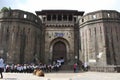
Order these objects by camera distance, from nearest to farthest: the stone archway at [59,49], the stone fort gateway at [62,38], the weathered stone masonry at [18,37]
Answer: the weathered stone masonry at [18,37] < the stone fort gateway at [62,38] < the stone archway at [59,49]

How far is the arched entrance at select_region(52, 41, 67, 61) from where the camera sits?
2750cm

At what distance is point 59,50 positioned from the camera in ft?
91.4

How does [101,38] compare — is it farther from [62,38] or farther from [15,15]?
[15,15]

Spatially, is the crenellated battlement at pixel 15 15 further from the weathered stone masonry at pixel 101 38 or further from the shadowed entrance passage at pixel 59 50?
the weathered stone masonry at pixel 101 38

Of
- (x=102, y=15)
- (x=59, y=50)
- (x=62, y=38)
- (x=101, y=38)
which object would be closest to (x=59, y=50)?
(x=59, y=50)

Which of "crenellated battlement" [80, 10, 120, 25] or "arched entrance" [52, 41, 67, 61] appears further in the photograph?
"arched entrance" [52, 41, 67, 61]

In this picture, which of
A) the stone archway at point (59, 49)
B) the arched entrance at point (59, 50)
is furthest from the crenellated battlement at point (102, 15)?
the arched entrance at point (59, 50)

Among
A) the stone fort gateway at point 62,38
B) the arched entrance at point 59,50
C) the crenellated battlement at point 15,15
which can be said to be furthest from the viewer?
the arched entrance at point 59,50

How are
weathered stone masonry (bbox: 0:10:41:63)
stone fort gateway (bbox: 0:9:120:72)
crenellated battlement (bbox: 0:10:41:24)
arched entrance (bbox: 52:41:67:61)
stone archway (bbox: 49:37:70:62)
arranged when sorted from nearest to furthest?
weathered stone masonry (bbox: 0:10:41:63), stone fort gateway (bbox: 0:9:120:72), crenellated battlement (bbox: 0:10:41:24), stone archway (bbox: 49:37:70:62), arched entrance (bbox: 52:41:67:61)

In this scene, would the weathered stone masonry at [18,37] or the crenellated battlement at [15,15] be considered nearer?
the weathered stone masonry at [18,37]

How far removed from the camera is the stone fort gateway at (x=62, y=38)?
2273 cm

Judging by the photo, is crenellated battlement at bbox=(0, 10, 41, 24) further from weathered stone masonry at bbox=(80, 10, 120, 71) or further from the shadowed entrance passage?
weathered stone masonry at bbox=(80, 10, 120, 71)

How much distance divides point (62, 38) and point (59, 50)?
206 cm

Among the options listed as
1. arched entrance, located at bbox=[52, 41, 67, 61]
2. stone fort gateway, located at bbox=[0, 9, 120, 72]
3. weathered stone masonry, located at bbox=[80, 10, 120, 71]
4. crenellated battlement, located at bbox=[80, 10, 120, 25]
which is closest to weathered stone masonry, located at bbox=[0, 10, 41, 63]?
stone fort gateway, located at bbox=[0, 9, 120, 72]
